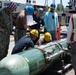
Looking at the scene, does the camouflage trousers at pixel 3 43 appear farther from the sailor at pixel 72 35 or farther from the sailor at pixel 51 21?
the sailor at pixel 51 21

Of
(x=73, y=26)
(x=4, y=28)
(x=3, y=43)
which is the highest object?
(x=73, y=26)

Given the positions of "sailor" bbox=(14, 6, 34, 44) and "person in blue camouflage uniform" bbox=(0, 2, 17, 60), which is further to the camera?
"sailor" bbox=(14, 6, 34, 44)

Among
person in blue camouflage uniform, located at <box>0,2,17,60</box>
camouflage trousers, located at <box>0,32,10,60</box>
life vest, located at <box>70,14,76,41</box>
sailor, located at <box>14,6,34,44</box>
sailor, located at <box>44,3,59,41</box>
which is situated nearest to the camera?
life vest, located at <box>70,14,76,41</box>

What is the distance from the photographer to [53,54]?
604 centimetres

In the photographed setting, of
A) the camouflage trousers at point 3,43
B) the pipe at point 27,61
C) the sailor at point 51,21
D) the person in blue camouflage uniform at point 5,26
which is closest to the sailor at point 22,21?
the person in blue camouflage uniform at point 5,26

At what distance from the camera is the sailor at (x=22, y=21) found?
650 cm

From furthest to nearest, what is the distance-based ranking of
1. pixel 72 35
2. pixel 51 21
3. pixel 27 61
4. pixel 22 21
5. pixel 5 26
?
1. pixel 51 21
2. pixel 22 21
3. pixel 5 26
4. pixel 72 35
5. pixel 27 61

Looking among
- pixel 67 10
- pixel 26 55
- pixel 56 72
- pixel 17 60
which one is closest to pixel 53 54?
pixel 56 72

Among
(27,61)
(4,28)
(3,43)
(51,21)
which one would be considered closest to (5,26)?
(4,28)

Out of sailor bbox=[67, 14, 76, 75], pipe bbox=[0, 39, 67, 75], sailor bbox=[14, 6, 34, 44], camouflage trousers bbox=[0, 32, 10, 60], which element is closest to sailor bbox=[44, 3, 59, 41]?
sailor bbox=[14, 6, 34, 44]

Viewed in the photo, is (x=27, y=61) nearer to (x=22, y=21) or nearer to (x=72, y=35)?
(x=72, y=35)

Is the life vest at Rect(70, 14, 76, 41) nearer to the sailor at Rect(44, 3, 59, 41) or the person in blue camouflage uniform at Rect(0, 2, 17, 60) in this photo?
the person in blue camouflage uniform at Rect(0, 2, 17, 60)

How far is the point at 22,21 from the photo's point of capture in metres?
6.79

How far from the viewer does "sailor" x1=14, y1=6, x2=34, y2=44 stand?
6504mm
